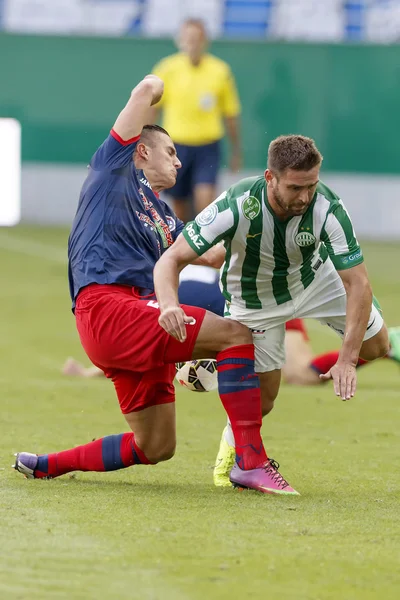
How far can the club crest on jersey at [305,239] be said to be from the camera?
5.00m

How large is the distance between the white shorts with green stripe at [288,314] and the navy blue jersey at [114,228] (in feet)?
1.65

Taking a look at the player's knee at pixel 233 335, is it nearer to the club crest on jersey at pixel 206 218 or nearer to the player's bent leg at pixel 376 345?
the club crest on jersey at pixel 206 218

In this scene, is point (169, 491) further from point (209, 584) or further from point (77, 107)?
point (77, 107)

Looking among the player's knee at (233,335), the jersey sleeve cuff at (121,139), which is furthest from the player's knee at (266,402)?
the jersey sleeve cuff at (121,139)

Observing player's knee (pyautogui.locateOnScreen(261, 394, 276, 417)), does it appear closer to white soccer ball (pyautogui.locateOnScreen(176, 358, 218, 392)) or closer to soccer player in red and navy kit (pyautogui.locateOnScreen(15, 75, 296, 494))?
white soccer ball (pyautogui.locateOnScreen(176, 358, 218, 392))

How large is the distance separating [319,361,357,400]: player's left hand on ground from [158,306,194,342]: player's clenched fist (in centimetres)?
65

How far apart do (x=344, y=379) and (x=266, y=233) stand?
0.69 m

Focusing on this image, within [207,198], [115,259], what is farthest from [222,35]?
[115,259]

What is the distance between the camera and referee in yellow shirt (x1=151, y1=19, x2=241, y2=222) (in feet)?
45.1

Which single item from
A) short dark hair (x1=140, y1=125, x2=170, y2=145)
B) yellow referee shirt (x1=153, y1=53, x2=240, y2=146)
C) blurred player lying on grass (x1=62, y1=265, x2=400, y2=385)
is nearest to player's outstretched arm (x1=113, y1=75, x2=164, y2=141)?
short dark hair (x1=140, y1=125, x2=170, y2=145)

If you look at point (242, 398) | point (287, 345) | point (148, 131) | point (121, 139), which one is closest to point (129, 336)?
point (242, 398)

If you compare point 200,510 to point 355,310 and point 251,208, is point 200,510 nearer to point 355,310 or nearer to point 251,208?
point 355,310

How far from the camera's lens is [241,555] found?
378 centimetres

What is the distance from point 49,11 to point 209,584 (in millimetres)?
20062
